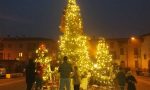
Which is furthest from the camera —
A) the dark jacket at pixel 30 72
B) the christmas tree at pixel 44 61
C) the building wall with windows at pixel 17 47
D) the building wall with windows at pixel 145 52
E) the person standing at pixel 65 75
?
the building wall with windows at pixel 17 47

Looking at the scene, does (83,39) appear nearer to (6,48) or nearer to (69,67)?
(69,67)

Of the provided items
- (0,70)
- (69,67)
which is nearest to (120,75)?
(69,67)

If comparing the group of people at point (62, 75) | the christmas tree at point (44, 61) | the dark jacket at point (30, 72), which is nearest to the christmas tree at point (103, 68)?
the christmas tree at point (44, 61)

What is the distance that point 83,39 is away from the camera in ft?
120

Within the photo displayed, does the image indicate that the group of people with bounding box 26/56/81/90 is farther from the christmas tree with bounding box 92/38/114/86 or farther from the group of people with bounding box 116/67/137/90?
the christmas tree with bounding box 92/38/114/86

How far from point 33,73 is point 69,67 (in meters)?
2.94

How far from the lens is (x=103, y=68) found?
38.7m

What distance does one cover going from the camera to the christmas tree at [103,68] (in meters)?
35.7

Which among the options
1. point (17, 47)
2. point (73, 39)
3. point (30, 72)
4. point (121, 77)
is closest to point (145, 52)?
point (17, 47)

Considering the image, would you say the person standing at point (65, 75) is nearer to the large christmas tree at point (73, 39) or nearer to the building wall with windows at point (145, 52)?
the large christmas tree at point (73, 39)

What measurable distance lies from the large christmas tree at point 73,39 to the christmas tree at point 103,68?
1176 mm

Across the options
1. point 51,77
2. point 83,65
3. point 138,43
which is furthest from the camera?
point 138,43

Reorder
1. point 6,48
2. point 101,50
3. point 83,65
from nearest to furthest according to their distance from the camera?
point 83,65
point 101,50
point 6,48

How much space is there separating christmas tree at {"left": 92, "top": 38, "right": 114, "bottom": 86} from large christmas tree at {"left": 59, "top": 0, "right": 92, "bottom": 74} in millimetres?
1176
